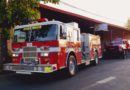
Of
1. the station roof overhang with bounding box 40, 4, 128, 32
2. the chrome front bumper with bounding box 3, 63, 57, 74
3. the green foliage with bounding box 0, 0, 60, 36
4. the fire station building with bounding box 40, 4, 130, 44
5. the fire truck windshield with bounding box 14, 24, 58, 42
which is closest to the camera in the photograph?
the chrome front bumper with bounding box 3, 63, 57, 74

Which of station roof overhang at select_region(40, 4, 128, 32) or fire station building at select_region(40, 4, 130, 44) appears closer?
station roof overhang at select_region(40, 4, 128, 32)

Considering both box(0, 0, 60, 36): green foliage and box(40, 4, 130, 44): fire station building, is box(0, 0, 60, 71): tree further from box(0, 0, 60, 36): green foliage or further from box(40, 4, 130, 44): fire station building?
box(40, 4, 130, 44): fire station building

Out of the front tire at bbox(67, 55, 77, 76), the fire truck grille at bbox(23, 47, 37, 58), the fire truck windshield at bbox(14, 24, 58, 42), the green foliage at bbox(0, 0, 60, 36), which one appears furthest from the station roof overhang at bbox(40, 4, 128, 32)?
the fire truck grille at bbox(23, 47, 37, 58)

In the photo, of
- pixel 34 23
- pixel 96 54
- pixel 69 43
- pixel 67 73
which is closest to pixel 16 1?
pixel 34 23

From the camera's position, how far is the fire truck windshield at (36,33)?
471 inches

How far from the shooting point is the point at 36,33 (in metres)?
12.4

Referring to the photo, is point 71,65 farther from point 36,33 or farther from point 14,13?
point 14,13

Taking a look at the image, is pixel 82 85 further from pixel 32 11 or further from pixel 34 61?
pixel 32 11

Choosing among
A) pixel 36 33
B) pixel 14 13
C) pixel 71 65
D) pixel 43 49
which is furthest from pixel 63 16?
pixel 43 49

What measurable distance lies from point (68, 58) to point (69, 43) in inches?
29.4

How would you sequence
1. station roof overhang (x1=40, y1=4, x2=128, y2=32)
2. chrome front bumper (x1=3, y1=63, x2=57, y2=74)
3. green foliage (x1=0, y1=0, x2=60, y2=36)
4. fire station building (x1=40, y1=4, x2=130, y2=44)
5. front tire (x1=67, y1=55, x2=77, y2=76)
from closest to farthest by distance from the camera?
chrome front bumper (x1=3, y1=63, x2=57, y2=74)
front tire (x1=67, y1=55, x2=77, y2=76)
green foliage (x1=0, y1=0, x2=60, y2=36)
station roof overhang (x1=40, y1=4, x2=128, y2=32)
fire station building (x1=40, y1=4, x2=130, y2=44)

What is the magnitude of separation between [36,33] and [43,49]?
97cm

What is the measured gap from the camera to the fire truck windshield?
471 inches

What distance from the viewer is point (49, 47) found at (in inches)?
462
